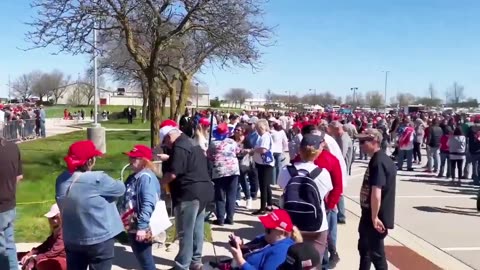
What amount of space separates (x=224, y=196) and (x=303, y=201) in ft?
13.8

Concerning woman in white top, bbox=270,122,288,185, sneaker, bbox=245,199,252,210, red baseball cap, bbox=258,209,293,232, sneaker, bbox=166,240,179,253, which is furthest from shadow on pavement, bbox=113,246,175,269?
woman in white top, bbox=270,122,288,185

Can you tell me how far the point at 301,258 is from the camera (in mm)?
3346

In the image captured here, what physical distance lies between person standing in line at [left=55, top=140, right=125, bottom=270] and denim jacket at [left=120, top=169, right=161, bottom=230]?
0.62m

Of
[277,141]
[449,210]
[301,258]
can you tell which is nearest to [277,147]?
[277,141]

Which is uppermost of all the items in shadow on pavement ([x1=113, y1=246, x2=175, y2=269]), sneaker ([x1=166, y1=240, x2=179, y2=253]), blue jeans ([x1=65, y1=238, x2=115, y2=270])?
blue jeans ([x1=65, y1=238, x2=115, y2=270])

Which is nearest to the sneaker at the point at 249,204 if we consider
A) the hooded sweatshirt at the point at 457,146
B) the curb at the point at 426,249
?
the curb at the point at 426,249

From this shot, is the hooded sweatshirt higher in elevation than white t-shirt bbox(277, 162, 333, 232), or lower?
lower

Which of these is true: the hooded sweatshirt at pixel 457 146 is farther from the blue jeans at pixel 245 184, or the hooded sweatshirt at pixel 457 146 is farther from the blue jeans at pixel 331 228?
the blue jeans at pixel 331 228

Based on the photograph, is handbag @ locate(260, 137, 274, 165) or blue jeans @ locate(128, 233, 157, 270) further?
handbag @ locate(260, 137, 274, 165)

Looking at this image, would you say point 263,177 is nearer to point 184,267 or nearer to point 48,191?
point 184,267

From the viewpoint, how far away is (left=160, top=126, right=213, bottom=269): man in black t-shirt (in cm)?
568

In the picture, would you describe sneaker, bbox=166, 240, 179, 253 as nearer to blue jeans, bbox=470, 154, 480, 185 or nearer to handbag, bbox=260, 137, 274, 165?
handbag, bbox=260, 137, 274, 165

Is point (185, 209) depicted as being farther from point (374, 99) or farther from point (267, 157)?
point (374, 99)

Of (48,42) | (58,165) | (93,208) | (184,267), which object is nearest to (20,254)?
(184,267)
